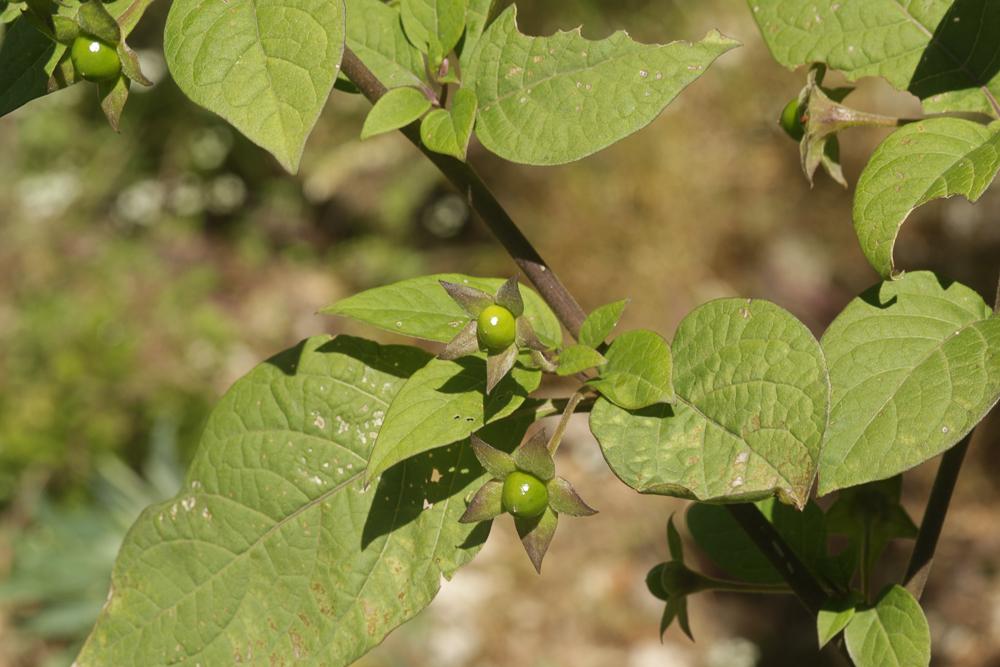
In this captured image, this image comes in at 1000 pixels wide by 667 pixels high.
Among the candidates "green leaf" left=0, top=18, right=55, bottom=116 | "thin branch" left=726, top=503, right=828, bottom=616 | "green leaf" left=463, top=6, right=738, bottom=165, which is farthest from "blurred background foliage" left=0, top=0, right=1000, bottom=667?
"green leaf" left=463, top=6, right=738, bottom=165

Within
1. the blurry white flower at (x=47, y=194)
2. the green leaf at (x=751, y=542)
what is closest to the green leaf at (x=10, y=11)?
the green leaf at (x=751, y=542)

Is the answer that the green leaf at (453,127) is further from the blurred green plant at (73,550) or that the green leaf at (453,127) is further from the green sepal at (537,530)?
the blurred green plant at (73,550)

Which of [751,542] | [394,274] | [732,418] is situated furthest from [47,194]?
[732,418]

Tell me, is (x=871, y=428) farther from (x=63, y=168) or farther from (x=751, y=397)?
(x=63, y=168)

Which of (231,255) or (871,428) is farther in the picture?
(231,255)

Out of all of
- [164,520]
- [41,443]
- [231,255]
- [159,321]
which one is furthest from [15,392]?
[164,520]
